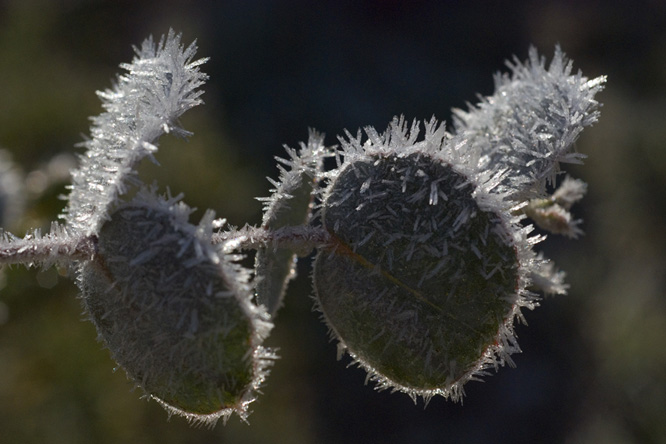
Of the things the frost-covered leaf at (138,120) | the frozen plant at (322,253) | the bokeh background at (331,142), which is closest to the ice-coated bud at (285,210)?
the frozen plant at (322,253)

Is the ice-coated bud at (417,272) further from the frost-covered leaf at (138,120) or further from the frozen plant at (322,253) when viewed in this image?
the frost-covered leaf at (138,120)

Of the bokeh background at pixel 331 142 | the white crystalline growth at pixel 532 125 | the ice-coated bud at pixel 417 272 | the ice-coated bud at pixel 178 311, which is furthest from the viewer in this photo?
the bokeh background at pixel 331 142

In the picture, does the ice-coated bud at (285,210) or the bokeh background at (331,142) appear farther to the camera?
the bokeh background at (331,142)

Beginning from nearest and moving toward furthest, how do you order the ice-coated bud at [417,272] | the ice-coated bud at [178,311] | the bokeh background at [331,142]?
the ice-coated bud at [178,311]
the ice-coated bud at [417,272]
the bokeh background at [331,142]

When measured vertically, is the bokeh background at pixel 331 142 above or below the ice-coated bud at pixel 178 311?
below

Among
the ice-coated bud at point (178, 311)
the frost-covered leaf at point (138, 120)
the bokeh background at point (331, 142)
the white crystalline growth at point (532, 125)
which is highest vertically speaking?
the white crystalline growth at point (532, 125)

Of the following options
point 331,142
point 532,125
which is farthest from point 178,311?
point 331,142

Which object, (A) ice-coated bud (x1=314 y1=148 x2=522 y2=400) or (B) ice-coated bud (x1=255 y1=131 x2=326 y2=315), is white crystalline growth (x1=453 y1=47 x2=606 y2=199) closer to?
(A) ice-coated bud (x1=314 y1=148 x2=522 y2=400)
